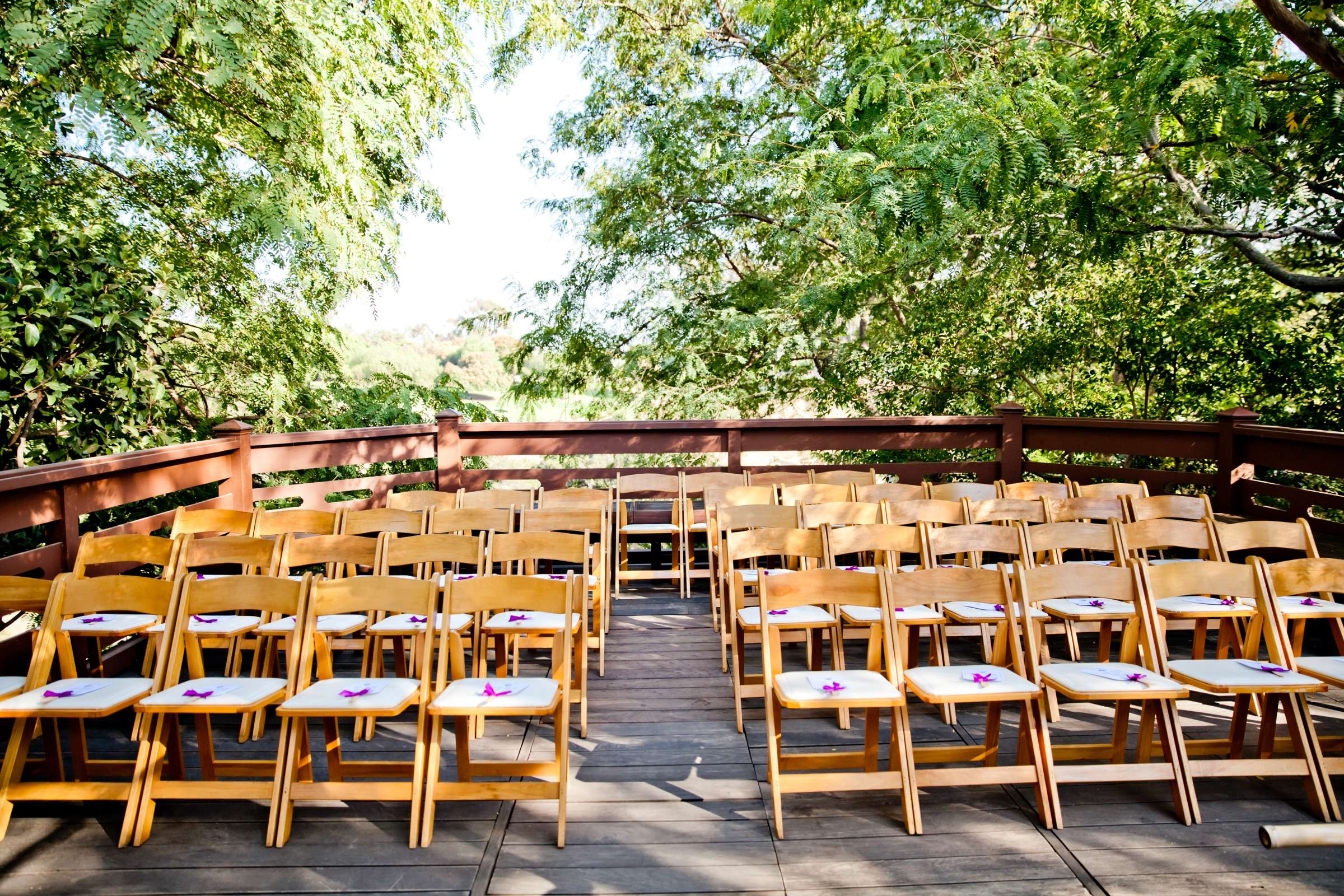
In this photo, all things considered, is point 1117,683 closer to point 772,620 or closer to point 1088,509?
point 772,620

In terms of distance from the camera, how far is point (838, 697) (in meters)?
2.81

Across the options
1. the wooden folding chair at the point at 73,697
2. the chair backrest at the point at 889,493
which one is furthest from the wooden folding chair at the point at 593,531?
the wooden folding chair at the point at 73,697

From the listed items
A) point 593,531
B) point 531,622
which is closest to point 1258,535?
point 593,531

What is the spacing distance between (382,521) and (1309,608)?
487 cm

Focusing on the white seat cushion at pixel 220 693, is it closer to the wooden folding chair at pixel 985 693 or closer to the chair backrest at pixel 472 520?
the chair backrest at pixel 472 520

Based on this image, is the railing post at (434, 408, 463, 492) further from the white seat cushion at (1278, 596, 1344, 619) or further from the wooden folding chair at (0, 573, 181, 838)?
the white seat cushion at (1278, 596, 1344, 619)

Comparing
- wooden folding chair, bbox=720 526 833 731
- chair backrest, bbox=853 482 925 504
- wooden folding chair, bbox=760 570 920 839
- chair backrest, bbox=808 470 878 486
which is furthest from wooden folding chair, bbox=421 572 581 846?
chair backrest, bbox=808 470 878 486

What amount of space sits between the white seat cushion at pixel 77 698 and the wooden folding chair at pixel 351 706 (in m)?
0.51

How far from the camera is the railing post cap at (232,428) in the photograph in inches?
222

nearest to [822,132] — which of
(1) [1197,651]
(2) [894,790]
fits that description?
(1) [1197,651]

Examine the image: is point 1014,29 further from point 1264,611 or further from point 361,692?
point 361,692

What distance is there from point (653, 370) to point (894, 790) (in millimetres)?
8709

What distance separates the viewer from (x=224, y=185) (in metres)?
6.79

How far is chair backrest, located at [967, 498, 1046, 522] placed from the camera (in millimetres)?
5051
